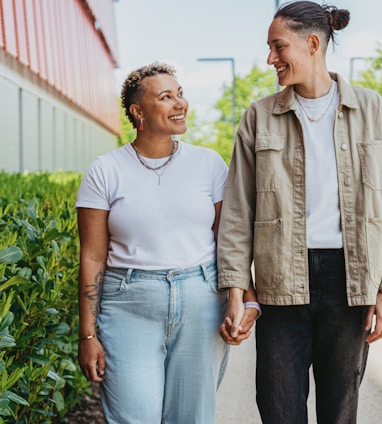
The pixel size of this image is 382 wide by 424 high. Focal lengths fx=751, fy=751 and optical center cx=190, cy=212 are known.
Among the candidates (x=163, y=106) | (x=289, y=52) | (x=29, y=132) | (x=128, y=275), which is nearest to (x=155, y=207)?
(x=128, y=275)

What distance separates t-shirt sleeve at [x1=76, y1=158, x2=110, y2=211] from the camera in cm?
315

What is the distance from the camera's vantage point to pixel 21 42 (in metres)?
14.5

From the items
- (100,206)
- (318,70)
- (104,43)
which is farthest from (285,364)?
(104,43)

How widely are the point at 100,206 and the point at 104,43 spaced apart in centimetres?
3236

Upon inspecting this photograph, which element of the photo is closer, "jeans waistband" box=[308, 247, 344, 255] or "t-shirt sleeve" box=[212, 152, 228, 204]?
"jeans waistband" box=[308, 247, 344, 255]

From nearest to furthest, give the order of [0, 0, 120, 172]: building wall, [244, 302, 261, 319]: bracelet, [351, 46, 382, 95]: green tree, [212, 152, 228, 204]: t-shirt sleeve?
[244, 302, 261, 319]: bracelet, [212, 152, 228, 204]: t-shirt sleeve, [0, 0, 120, 172]: building wall, [351, 46, 382, 95]: green tree

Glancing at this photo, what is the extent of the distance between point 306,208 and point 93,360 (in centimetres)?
108

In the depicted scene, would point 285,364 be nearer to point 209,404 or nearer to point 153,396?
point 209,404

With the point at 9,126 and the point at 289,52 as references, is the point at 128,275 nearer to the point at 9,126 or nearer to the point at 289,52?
the point at 289,52

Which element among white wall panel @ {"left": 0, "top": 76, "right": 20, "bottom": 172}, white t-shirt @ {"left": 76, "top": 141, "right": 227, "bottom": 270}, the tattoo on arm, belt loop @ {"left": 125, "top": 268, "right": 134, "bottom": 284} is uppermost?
white wall panel @ {"left": 0, "top": 76, "right": 20, "bottom": 172}

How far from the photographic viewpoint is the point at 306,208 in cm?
305

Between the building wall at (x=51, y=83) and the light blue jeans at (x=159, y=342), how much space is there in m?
10.3

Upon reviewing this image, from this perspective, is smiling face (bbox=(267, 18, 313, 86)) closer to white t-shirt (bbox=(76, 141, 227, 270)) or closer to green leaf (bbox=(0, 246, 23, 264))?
white t-shirt (bbox=(76, 141, 227, 270))

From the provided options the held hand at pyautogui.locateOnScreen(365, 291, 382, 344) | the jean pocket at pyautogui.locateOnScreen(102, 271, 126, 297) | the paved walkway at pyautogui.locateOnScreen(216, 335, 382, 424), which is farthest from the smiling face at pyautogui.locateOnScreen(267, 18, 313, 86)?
the paved walkway at pyautogui.locateOnScreen(216, 335, 382, 424)
